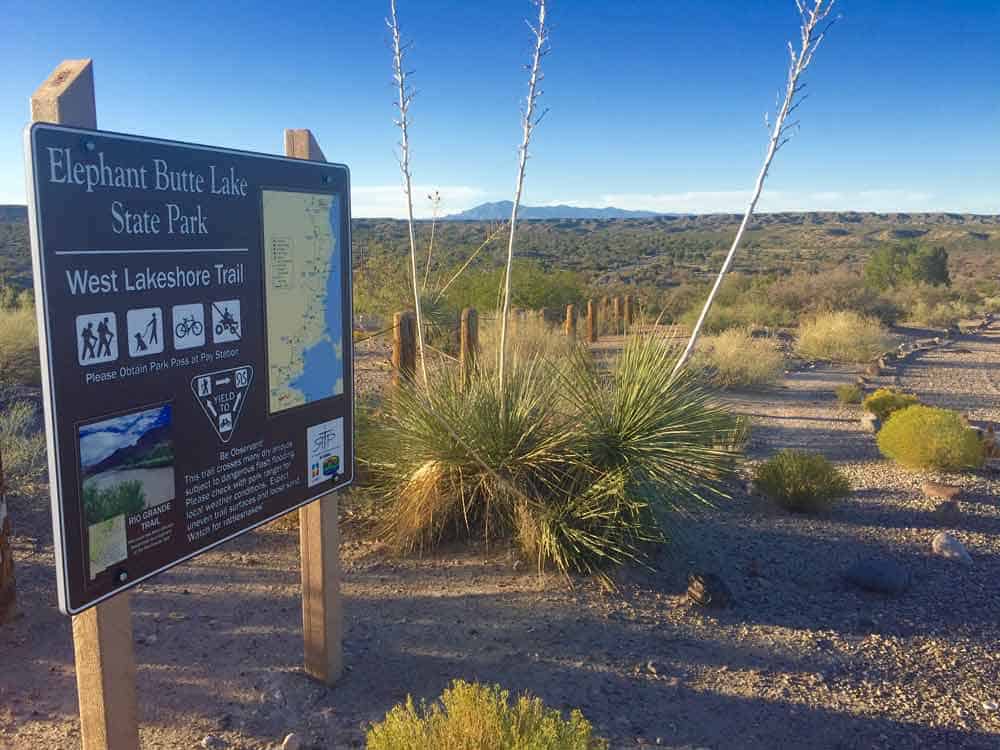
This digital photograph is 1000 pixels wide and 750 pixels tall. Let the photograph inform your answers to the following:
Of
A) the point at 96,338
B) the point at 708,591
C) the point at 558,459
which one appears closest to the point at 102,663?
the point at 96,338

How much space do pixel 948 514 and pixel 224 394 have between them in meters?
6.70

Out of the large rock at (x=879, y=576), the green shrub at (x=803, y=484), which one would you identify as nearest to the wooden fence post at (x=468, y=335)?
the green shrub at (x=803, y=484)

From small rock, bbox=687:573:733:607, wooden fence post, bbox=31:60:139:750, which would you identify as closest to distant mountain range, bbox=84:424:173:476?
wooden fence post, bbox=31:60:139:750

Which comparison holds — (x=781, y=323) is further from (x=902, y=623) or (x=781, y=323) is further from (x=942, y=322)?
(x=902, y=623)

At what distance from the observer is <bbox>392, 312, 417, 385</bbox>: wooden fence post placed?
668 centimetres

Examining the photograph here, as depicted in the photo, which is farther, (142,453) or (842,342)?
(842,342)

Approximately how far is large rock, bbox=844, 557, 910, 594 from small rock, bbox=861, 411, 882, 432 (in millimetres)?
5563

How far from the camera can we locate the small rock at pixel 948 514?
283 inches

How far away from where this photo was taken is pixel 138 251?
2.50 metres

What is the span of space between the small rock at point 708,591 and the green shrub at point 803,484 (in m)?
2.22

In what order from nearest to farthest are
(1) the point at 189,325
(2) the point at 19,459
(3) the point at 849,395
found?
(1) the point at 189,325 → (2) the point at 19,459 → (3) the point at 849,395

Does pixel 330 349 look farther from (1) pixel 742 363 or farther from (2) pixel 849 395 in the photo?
(1) pixel 742 363

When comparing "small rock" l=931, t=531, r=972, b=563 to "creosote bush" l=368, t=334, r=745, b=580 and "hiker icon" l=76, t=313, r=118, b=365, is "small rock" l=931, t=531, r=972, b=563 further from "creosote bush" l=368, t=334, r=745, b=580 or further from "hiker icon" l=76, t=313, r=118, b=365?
"hiker icon" l=76, t=313, r=118, b=365

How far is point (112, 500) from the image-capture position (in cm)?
249
